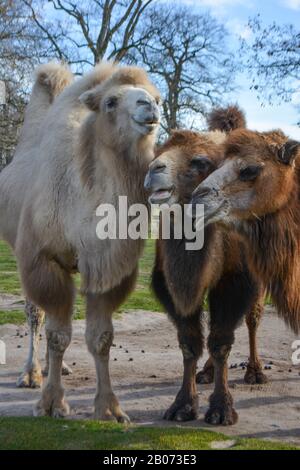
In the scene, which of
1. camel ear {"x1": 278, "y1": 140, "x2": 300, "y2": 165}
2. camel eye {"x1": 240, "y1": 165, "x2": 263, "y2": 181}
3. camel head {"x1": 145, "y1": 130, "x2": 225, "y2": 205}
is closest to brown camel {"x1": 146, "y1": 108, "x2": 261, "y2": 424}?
camel head {"x1": 145, "y1": 130, "x2": 225, "y2": 205}

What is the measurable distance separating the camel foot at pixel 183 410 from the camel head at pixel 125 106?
7.21ft

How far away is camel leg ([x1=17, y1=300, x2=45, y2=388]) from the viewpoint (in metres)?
6.87

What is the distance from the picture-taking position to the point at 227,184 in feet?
15.1

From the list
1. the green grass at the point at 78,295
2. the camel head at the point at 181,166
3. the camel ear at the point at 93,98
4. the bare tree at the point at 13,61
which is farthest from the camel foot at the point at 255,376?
the bare tree at the point at 13,61

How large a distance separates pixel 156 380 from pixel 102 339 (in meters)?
1.77

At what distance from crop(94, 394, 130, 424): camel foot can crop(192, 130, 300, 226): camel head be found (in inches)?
73.8

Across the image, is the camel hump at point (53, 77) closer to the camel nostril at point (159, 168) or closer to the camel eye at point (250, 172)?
the camel nostril at point (159, 168)

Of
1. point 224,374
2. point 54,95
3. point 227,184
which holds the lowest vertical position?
point 224,374

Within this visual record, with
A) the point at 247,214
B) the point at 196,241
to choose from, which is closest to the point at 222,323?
the point at 196,241

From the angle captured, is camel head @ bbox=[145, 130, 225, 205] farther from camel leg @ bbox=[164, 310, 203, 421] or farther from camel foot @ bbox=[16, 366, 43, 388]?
camel foot @ bbox=[16, 366, 43, 388]

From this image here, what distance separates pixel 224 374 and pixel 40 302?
164 centimetres

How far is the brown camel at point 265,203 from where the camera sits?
4.60 meters
